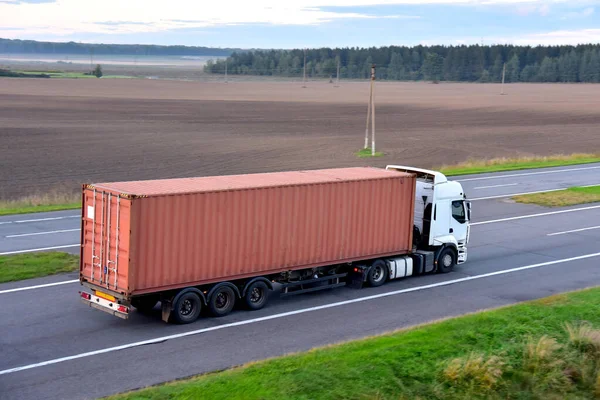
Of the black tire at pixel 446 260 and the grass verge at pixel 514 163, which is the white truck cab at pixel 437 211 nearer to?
the black tire at pixel 446 260

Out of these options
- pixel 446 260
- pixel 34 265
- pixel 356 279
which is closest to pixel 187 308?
pixel 356 279

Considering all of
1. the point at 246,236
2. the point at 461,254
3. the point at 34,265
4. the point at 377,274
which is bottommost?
the point at 34,265

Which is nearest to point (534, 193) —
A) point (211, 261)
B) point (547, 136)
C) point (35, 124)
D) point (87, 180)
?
point (87, 180)

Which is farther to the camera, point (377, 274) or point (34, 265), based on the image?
point (34, 265)

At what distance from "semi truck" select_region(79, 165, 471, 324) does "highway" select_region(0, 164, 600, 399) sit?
0.56 m

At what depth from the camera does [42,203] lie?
3941 cm

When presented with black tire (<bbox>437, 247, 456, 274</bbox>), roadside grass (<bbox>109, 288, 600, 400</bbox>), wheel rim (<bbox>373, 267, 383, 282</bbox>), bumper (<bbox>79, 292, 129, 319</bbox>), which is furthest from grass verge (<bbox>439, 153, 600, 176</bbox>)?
bumper (<bbox>79, 292, 129, 319</bbox>)

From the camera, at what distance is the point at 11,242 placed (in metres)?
29.2

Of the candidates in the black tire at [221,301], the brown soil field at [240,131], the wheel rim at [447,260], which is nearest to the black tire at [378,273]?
the wheel rim at [447,260]

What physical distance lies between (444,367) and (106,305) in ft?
24.9

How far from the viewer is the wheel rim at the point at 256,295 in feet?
67.7

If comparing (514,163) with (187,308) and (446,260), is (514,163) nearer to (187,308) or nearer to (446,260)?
(446,260)

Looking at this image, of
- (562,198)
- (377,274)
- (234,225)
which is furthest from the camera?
(562,198)

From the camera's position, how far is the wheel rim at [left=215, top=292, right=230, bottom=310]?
2012 cm
